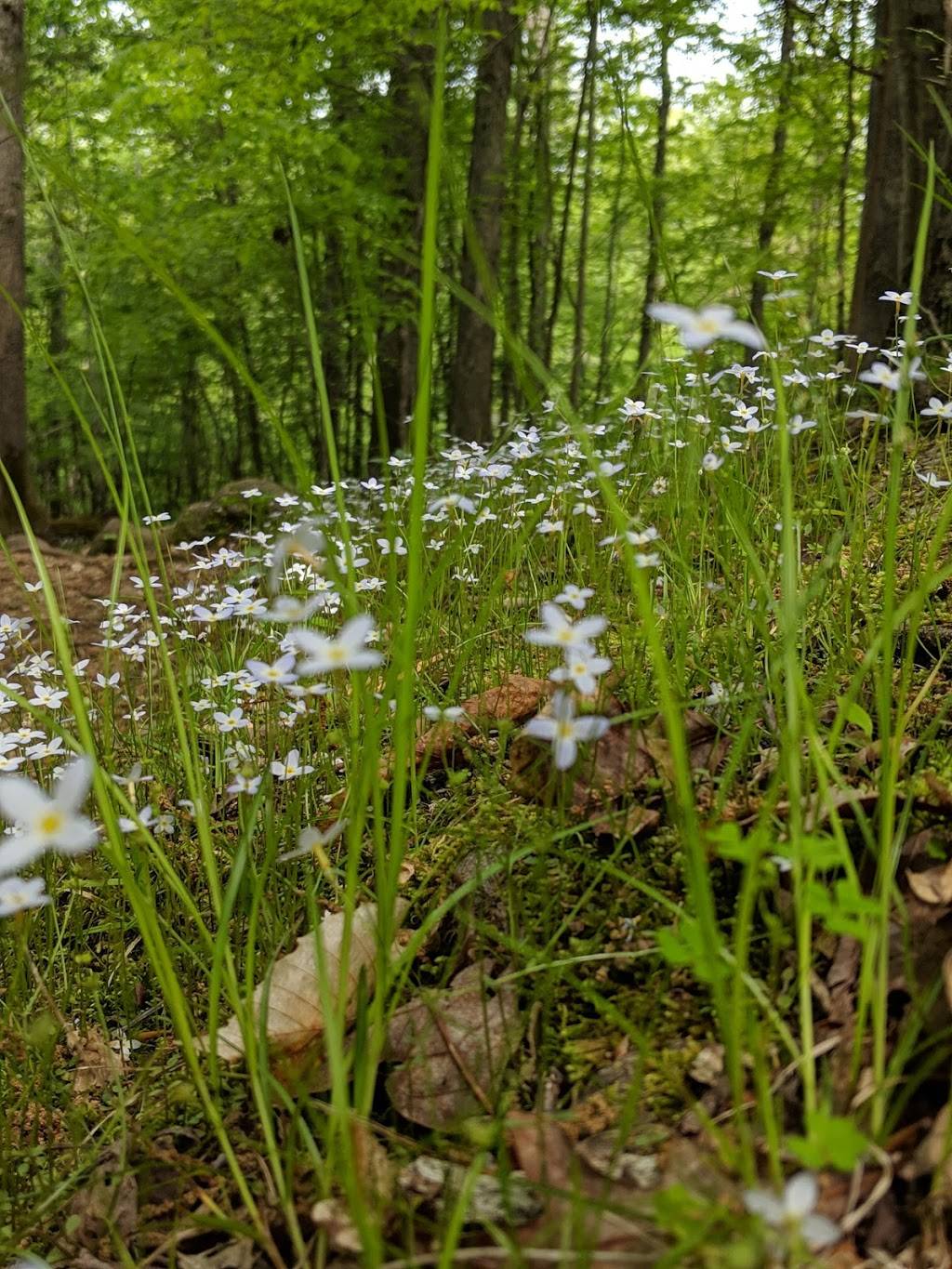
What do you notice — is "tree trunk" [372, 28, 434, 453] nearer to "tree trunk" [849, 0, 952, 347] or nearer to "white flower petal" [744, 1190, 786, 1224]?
"tree trunk" [849, 0, 952, 347]

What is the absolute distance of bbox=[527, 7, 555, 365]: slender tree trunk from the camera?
9359mm

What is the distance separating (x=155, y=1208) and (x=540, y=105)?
463 inches

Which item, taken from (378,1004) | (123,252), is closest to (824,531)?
(378,1004)

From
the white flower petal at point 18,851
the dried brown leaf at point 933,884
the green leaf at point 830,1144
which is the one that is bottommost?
the dried brown leaf at point 933,884

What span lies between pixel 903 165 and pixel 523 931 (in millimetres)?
3353

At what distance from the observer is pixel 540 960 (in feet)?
3.73

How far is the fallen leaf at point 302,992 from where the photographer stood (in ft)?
3.94

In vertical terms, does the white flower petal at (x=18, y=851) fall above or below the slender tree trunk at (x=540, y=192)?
below

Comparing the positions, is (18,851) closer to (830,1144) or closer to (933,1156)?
(830,1144)

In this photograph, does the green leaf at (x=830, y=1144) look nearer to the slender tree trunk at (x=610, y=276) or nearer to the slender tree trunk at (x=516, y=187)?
the slender tree trunk at (x=610, y=276)

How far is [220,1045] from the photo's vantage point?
3.99 ft

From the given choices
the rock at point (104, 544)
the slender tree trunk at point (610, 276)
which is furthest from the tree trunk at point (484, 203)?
the rock at point (104, 544)

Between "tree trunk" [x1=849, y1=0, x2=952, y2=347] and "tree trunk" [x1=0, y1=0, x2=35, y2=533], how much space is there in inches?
212

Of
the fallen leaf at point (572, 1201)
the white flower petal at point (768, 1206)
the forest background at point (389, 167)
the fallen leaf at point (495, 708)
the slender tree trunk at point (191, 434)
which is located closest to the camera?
the white flower petal at point (768, 1206)
